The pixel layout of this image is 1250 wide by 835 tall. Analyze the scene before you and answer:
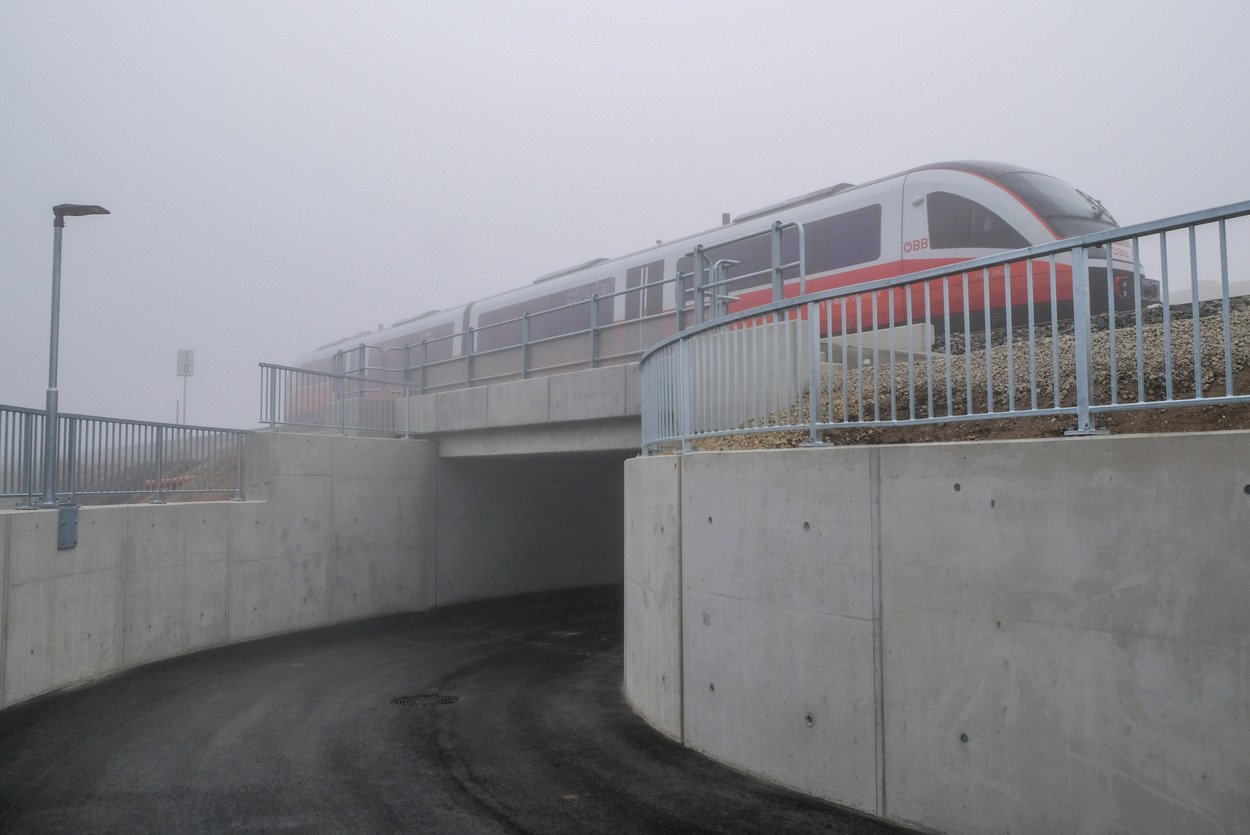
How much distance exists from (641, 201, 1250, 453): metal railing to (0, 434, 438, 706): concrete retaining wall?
6.96 metres

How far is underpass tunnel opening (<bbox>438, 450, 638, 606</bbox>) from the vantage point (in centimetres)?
1683

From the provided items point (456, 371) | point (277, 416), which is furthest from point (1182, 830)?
point (456, 371)

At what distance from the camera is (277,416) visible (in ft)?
47.7

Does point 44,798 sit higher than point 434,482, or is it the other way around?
point 434,482

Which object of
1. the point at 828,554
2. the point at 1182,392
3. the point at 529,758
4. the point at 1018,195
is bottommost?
the point at 529,758

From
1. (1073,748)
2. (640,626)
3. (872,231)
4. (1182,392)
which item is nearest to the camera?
(1073,748)

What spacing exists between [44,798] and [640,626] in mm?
4904

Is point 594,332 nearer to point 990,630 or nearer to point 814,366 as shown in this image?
point 814,366

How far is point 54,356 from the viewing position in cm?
1039

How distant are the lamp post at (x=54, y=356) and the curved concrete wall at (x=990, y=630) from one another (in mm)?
7965

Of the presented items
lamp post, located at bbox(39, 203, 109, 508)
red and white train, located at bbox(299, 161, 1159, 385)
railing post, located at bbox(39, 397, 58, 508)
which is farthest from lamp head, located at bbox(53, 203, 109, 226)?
red and white train, located at bbox(299, 161, 1159, 385)

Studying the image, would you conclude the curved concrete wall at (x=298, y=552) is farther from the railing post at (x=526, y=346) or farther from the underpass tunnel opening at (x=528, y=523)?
the railing post at (x=526, y=346)

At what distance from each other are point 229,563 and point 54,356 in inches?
158

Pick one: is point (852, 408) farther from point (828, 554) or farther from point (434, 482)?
point (434, 482)
